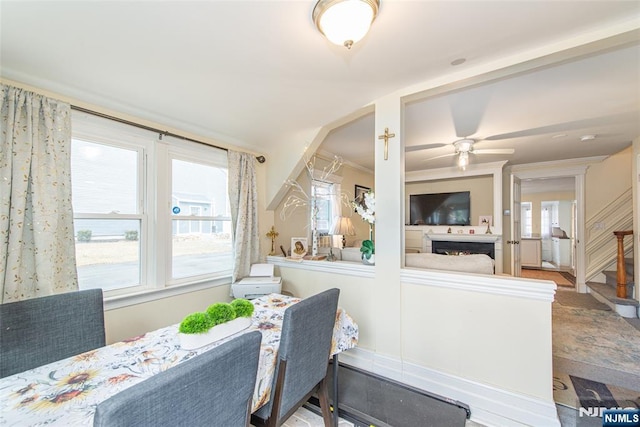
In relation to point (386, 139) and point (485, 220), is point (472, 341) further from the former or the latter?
point (485, 220)

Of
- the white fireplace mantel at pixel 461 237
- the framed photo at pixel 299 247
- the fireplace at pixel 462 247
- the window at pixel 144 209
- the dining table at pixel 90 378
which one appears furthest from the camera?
the fireplace at pixel 462 247

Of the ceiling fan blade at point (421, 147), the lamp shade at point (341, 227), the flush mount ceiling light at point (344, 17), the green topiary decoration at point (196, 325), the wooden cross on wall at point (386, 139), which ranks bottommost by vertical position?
the green topiary decoration at point (196, 325)

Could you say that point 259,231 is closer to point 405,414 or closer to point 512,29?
point 405,414

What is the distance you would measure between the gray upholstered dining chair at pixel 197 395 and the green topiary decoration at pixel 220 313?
452 mm

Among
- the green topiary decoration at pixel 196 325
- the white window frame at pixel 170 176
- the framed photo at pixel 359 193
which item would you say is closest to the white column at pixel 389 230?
the green topiary decoration at pixel 196 325

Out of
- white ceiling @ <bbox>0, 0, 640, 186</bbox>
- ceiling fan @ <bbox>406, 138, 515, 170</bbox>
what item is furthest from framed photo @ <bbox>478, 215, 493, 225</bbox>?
white ceiling @ <bbox>0, 0, 640, 186</bbox>

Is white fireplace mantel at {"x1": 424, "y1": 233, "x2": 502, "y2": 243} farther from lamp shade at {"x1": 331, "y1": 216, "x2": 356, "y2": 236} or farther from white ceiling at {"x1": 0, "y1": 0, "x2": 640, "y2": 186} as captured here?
lamp shade at {"x1": 331, "y1": 216, "x2": 356, "y2": 236}

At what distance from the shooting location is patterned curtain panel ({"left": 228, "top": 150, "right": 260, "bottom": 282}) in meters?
2.85

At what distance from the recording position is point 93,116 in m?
1.98

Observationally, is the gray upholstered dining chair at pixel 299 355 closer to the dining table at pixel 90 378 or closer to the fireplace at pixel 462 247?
the dining table at pixel 90 378

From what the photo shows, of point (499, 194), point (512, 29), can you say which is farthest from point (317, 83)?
point (499, 194)

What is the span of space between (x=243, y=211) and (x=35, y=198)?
5.12 feet

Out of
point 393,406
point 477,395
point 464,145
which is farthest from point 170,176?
point 464,145

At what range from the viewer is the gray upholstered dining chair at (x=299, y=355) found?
114 centimetres
